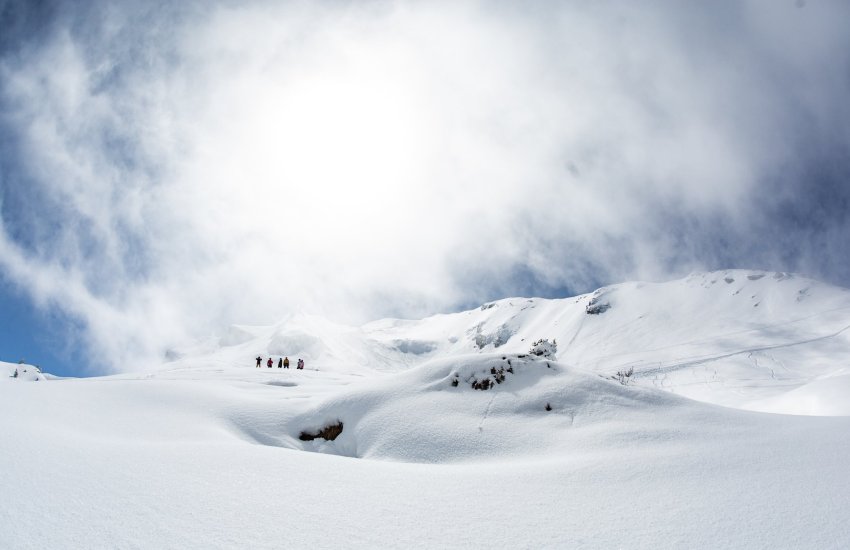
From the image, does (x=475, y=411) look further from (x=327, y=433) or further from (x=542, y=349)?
(x=542, y=349)

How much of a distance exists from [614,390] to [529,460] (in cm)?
351

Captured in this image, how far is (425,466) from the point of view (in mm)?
6859

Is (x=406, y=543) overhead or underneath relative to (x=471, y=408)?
underneath

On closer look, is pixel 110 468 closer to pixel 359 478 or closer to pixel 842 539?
pixel 359 478

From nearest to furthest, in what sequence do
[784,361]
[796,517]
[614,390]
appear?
[796,517] → [614,390] → [784,361]

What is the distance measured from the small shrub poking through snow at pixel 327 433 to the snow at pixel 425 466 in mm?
131

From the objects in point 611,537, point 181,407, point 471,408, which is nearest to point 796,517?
point 611,537

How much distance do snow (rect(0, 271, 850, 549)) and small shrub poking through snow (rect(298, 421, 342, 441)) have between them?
0.43 feet

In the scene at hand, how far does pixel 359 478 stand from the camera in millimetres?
5398

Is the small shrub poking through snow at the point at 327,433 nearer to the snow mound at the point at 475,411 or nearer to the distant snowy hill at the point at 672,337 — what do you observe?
the snow mound at the point at 475,411

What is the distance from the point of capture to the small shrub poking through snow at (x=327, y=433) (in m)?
10.6

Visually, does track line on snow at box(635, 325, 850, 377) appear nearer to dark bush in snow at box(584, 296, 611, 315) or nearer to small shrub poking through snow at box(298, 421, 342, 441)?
dark bush in snow at box(584, 296, 611, 315)

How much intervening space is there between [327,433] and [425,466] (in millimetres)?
4578

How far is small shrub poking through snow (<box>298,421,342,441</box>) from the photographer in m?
10.6
